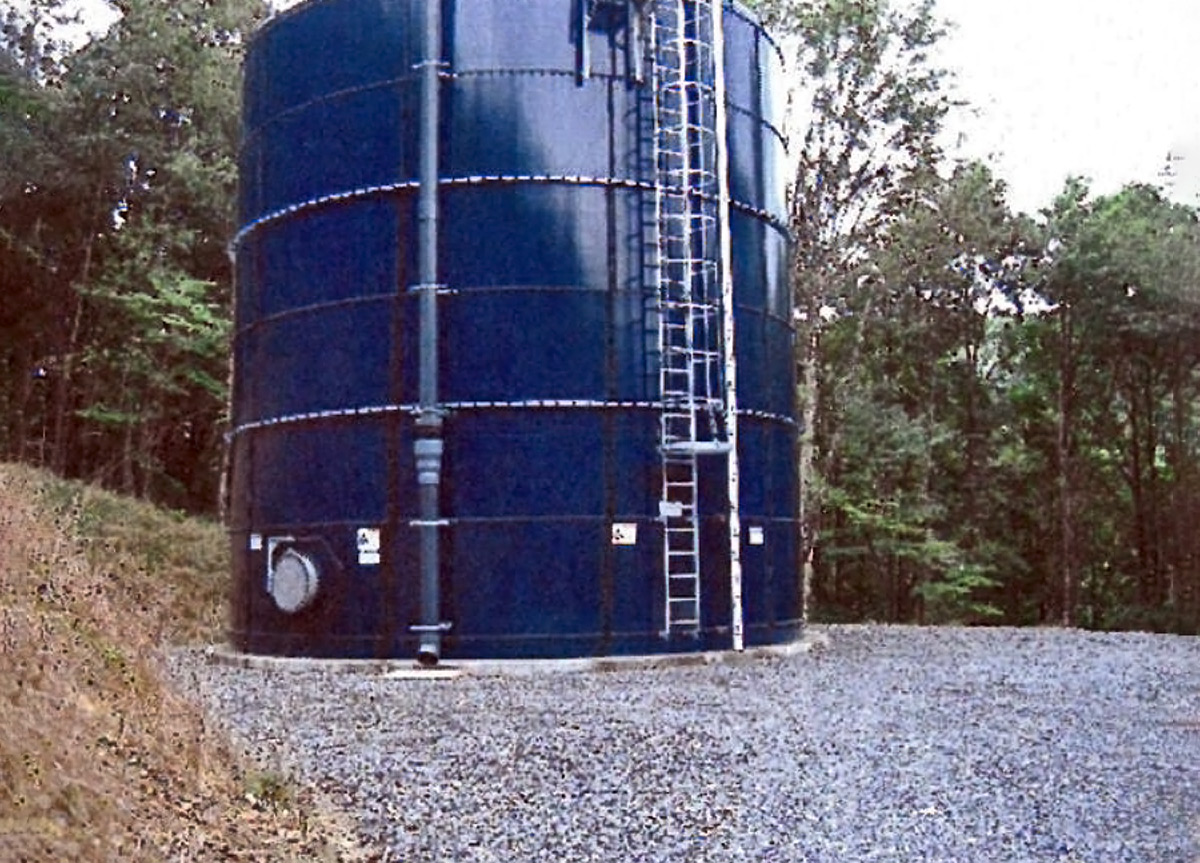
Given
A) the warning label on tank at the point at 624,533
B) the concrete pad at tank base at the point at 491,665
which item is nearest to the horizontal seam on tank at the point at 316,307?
the warning label on tank at the point at 624,533

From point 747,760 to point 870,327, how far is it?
30.0 metres

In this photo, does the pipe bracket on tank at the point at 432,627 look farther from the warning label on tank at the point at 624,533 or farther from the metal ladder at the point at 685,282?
the metal ladder at the point at 685,282

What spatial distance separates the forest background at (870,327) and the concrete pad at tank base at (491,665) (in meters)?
16.0

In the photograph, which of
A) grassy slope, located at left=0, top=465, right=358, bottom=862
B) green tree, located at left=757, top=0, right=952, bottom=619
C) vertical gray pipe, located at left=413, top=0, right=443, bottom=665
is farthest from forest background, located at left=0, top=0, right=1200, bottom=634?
grassy slope, located at left=0, top=465, right=358, bottom=862

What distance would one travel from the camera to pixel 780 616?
17.8m

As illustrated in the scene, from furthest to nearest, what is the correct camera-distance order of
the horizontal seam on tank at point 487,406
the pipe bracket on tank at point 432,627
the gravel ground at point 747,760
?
the horizontal seam on tank at point 487,406 → the pipe bracket on tank at point 432,627 → the gravel ground at point 747,760

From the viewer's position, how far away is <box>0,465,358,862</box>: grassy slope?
543 cm

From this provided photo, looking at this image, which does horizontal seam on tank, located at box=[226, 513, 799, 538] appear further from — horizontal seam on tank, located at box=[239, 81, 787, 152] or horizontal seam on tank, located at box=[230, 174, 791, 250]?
horizontal seam on tank, located at box=[239, 81, 787, 152]

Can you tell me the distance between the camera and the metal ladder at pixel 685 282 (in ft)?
52.7

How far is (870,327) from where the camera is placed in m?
37.7

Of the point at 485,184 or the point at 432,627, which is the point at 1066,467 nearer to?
the point at 485,184

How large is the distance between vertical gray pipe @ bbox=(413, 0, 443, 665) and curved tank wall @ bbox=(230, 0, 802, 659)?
0.68ft

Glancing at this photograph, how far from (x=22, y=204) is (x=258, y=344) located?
2095cm

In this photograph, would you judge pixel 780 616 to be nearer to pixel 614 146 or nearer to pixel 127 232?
pixel 614 146
